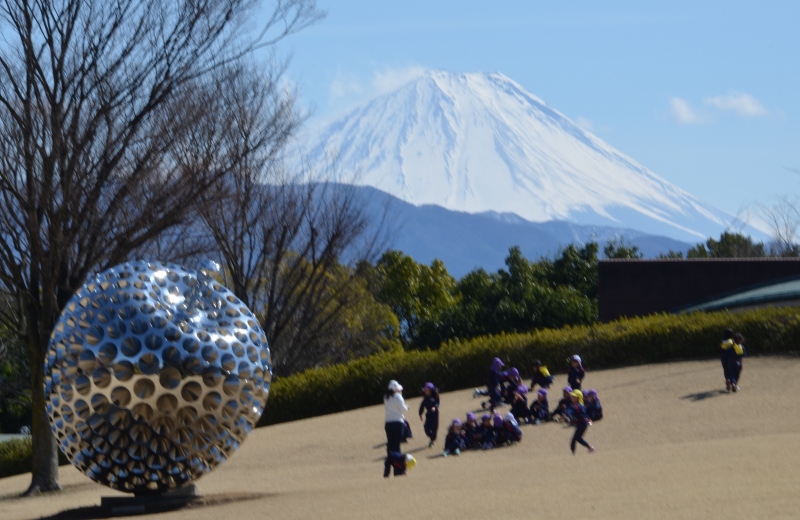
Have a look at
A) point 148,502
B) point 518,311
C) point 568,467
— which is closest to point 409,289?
point 518,311

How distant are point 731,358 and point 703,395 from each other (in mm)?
972

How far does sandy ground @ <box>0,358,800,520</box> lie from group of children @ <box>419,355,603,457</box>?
1.19ft

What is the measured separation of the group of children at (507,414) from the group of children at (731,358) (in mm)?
2844

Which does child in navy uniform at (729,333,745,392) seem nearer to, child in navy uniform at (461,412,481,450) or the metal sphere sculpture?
child in navy uniform at (461,412,481,450)

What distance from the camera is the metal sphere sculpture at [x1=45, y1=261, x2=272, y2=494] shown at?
14.1 metres

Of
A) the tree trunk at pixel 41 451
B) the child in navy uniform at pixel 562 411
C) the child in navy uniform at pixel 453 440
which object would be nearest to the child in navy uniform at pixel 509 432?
the child in navy uniform at pixel 453 440

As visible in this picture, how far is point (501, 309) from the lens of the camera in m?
48.3

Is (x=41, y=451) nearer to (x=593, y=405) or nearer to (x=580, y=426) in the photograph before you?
(x=580, y=426)

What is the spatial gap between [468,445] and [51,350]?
27.7ft

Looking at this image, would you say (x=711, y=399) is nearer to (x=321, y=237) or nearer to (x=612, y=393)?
(x=612, y=393)

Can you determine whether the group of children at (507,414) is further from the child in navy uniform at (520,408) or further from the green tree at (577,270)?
the green tree at (577,270)

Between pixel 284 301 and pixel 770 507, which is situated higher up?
pixel 284 301

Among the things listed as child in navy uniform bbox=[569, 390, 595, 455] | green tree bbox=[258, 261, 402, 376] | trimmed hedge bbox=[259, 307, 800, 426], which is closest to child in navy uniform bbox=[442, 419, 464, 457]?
child in navy uniform bbox=[569, 390, 595, 455]

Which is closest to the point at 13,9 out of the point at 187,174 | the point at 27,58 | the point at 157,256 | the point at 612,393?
the point at 27,58
